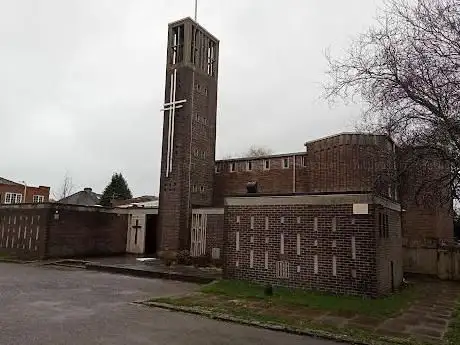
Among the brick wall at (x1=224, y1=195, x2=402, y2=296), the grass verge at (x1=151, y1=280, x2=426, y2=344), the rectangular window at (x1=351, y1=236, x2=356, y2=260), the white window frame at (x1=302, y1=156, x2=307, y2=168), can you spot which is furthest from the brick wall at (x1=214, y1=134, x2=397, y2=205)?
the grass verge at (x1=151, y1=280, x2=426, y2=344)

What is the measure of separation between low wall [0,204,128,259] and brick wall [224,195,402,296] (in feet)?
42.8

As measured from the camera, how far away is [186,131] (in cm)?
2339

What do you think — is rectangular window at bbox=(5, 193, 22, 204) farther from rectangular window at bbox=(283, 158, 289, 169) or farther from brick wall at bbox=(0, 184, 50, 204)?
rectangular window at bbox=(283, 158, 289, 169)

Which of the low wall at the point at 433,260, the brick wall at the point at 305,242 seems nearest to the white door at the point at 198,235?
the brick wall at the point at 305,242

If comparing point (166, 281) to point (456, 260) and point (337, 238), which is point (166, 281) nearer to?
point (337, 238)

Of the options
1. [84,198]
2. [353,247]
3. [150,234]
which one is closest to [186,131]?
[150,234]

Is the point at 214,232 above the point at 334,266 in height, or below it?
above

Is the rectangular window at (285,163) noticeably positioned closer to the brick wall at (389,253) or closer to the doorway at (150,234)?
the doorway at (150,234)

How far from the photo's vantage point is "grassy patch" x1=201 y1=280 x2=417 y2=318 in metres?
9.34

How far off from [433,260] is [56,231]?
19.4m

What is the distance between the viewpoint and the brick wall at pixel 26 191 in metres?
46.9

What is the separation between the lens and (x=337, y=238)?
11.0 meters

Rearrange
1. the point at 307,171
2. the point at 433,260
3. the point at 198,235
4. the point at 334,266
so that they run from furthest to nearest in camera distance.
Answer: the point at 307,171, the point at 198,235, the point at 433,260, the point at 334,266

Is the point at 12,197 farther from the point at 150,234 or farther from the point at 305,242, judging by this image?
the point at 305,242
